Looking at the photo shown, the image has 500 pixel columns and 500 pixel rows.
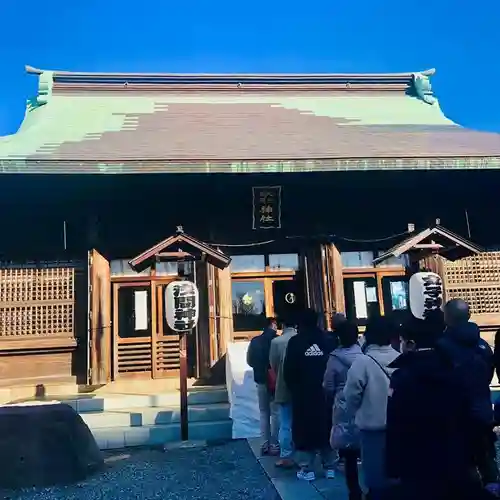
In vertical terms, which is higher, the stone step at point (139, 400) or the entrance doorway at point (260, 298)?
the entrance doorway at point (260, 298)

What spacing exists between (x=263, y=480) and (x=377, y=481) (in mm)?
2106

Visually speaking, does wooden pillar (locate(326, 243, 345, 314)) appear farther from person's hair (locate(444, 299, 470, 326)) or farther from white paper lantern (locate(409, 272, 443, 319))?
person's hair (locate(444, 299, 470, 326))

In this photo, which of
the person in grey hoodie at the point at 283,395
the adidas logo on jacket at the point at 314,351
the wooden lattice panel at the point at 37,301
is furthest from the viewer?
the wooden lattice panel at the point at 37,301

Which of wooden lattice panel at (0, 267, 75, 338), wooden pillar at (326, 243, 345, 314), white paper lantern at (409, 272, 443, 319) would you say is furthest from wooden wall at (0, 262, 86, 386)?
white paper lantern at (409, 272, 443, 319)

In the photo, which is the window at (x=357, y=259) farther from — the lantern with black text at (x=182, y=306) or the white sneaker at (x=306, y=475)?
the white sneaker at (x=306, y=475)

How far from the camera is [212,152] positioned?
9.33m

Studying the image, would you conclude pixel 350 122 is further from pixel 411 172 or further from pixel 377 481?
pixel 377 481

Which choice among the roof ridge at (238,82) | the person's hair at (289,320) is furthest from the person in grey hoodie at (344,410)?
the roof ridge at (238,82)

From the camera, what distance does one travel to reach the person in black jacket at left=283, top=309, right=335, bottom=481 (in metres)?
4.59

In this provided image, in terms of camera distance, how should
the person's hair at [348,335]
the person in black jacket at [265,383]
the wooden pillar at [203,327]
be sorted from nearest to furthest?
1. the person's hair at [348,335]
2. the person in black jacket at [265,383]
3. the wooden pillar at [203,327]

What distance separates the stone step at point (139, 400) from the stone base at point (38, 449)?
87.1 inches

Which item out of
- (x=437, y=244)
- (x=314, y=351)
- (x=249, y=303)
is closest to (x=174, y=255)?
(x=249, y=303)

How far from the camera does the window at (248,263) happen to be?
10.2 m

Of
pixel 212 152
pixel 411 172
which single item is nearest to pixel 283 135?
pixel 212 152
